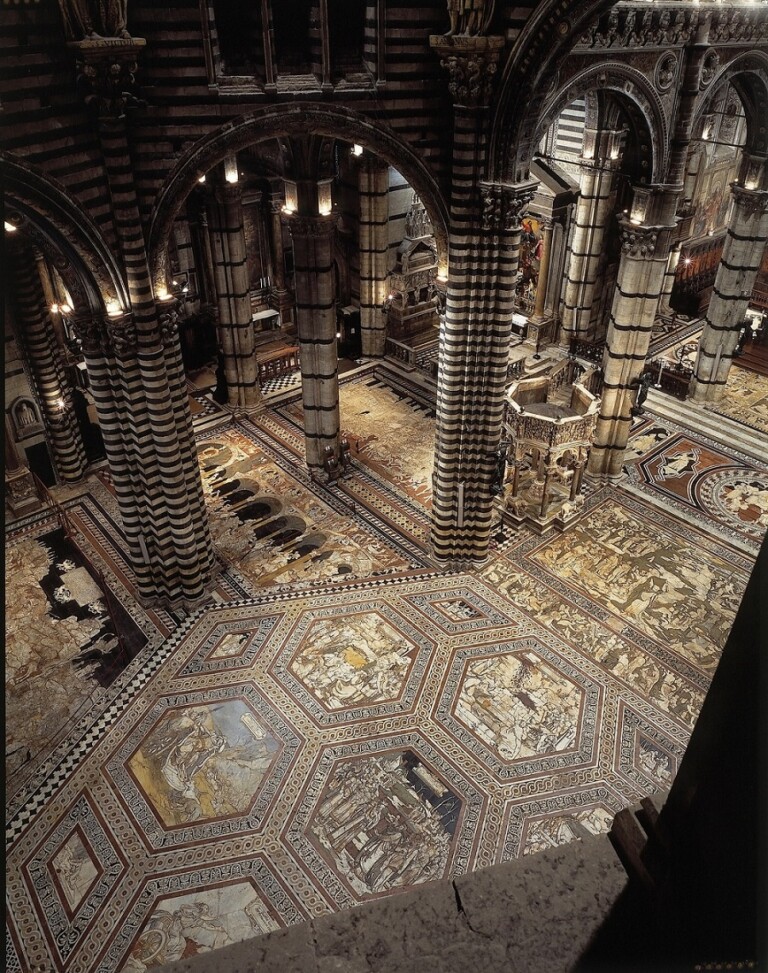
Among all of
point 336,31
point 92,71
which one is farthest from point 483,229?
point 92,71

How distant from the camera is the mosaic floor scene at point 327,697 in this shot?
9.30 metres

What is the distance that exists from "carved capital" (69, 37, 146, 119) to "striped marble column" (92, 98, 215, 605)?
0.16 m

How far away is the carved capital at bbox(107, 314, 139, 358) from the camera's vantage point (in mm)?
10602

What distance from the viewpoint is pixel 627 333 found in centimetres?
1519

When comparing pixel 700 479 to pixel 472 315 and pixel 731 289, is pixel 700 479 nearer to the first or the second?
pixel 731 289

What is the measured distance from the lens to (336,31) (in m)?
10.9

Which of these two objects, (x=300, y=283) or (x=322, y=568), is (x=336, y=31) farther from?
(x=322, y=568)

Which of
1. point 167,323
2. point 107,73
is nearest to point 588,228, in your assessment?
point 167,323

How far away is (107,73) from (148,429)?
4671 mm

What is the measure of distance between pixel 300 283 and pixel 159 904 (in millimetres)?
10342

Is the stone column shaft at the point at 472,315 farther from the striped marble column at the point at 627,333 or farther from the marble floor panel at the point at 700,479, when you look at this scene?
the marble floor panel at the point at 700,479

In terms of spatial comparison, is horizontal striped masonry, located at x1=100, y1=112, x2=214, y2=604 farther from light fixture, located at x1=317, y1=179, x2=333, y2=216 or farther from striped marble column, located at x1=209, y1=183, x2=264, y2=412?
striped marble column, located at x1=209, y1=183, x2=264, y2=412

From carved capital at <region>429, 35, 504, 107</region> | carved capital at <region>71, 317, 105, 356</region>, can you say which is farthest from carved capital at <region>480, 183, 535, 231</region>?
carved capital at <region>71, 317, 105, 356</region>

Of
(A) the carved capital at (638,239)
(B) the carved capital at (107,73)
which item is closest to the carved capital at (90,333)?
(B) the carved capital at (107,73)
